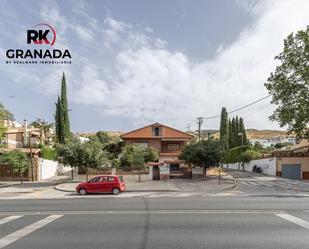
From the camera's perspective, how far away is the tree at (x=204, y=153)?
3759cm

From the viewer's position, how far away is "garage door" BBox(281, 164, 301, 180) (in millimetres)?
47188

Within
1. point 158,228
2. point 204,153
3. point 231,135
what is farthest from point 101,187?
point 231,135

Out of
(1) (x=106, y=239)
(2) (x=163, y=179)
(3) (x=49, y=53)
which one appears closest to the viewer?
(1) (x=106, y=239)

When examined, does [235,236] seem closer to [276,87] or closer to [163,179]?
[163,179]

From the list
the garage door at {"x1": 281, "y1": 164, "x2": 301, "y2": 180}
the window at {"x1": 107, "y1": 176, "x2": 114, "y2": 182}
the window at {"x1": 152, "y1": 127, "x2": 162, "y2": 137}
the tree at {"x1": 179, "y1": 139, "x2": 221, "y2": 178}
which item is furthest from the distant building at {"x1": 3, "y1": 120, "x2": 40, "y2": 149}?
the garage door at {"x1": 281, "y1": 164, "x2": 301, "y2": 180}

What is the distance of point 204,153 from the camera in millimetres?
37469

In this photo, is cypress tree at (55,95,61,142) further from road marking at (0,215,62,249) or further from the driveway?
road marking at (0,215,62,249)

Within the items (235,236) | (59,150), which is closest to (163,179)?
(59,150)

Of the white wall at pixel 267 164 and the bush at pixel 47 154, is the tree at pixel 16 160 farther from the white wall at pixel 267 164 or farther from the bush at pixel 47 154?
the white wall at pixel 267 164

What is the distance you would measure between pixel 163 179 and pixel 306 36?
71.9ft

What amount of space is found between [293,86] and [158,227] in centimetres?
3600

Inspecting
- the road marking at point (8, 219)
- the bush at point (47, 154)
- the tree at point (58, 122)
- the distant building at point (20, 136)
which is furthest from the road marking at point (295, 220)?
the distant building at point (20, 136)

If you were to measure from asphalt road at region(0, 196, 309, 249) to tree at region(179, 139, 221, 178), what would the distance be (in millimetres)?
20637

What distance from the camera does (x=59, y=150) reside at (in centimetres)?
3575
